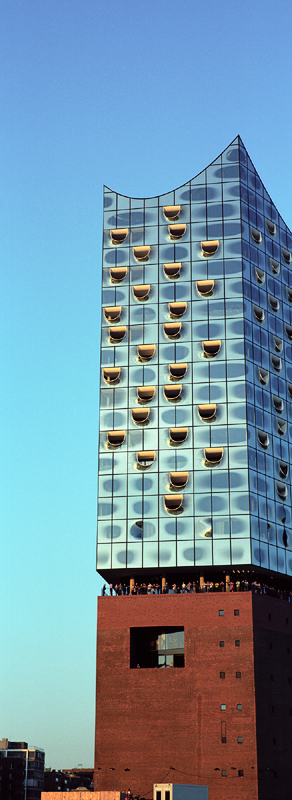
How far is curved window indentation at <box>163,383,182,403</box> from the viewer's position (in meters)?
75.9

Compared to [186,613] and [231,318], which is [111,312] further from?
[186,613]

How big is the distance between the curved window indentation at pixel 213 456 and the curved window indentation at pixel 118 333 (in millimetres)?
12800

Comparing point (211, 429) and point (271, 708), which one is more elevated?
point (211, 429)

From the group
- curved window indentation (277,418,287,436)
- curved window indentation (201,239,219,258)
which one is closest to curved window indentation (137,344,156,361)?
curved window indentation (201,239,219,258)

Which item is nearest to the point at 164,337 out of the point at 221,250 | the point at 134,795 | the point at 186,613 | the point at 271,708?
the point at 221,250

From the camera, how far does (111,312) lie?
80.4 m

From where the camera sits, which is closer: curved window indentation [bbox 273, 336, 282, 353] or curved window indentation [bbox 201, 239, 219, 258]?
curved window indentation [bbox 201, 239, 219, 258]

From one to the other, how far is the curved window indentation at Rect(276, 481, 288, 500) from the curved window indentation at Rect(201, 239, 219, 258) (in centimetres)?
2021

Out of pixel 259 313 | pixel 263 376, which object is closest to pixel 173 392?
pixel 263 376

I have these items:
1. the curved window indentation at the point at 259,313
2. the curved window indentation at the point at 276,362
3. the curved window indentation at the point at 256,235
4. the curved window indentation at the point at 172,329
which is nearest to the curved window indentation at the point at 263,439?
the curved window indentation at the point at 276,362

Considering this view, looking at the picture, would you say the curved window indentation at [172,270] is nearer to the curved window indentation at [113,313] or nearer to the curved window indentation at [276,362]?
the curved window indentation at [113,313]

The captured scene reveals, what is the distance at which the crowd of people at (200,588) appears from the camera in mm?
69000

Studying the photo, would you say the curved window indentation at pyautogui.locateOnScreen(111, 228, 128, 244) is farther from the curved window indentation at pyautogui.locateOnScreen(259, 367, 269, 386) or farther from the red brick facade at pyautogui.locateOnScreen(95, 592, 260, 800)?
the red brick facade at pyautogui.locateOnScreen(95, 592, 260, 800)

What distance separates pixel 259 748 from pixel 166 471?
2159 cm
